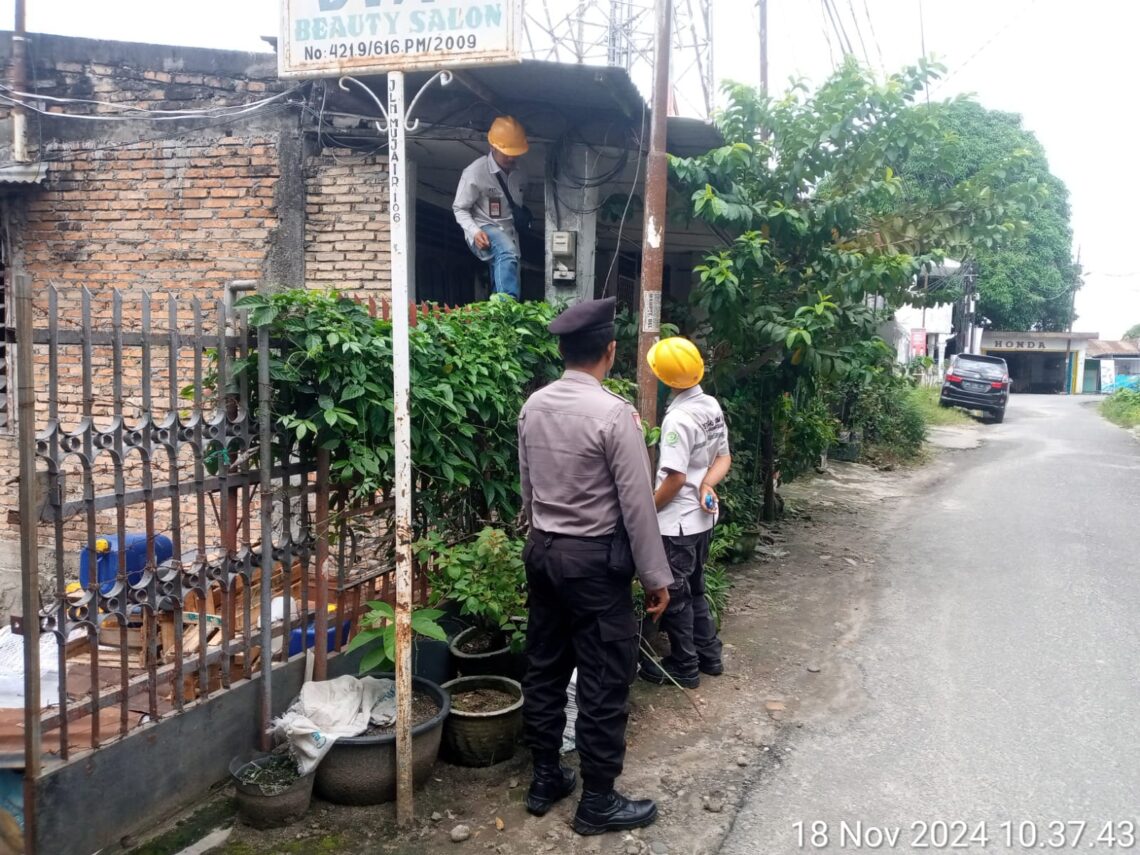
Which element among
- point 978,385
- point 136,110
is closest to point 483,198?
point 136,110

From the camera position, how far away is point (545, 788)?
3.34 m

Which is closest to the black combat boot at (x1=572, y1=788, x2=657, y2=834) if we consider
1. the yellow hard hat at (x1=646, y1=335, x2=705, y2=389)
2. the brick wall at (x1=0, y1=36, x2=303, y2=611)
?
the yellow hard hat at (x1=646, y1=335, x2=705, y2=389)

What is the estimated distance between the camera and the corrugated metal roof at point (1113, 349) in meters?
51.0

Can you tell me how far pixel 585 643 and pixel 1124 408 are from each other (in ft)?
93.5

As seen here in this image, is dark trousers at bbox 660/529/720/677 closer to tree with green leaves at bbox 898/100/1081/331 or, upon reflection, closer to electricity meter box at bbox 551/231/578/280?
electricity meter box at bbox 551/231/578/280

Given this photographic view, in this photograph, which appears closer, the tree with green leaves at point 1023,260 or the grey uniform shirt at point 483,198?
the grey uniform shirt at point 483,198

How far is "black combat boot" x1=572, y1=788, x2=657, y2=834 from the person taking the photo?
10.5 ft

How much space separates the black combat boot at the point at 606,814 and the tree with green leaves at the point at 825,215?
345 centimetres

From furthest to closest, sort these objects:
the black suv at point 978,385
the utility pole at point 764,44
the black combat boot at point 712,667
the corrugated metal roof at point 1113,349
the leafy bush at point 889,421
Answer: the corrugated metal roof at point 1113,349 → the black suv at point 978,385 → the leafy bush at point 889,421 → the utility pole at point 764,44 → the black combat boot at point 712,667

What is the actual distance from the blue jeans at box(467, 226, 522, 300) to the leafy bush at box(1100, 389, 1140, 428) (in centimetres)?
2256

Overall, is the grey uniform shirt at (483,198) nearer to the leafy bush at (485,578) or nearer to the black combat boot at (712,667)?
the leafy bush at (485,578)

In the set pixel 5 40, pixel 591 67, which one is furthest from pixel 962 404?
pixel 5 40

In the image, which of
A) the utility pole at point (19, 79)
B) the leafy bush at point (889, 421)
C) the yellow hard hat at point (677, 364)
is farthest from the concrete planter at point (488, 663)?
the leafy bush at point (889, 421)

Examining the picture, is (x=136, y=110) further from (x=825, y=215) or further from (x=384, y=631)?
(x=825, y=215)
